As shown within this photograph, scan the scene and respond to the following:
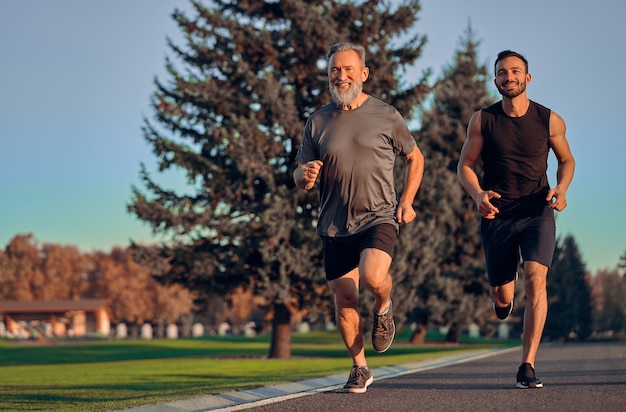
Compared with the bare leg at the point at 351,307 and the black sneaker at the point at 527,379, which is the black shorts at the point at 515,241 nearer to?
the black sneaker at the point at 527,379

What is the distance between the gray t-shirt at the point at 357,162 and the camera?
650 centimetres

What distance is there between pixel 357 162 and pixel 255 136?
607 inches

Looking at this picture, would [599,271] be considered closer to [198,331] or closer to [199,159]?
[198,331]

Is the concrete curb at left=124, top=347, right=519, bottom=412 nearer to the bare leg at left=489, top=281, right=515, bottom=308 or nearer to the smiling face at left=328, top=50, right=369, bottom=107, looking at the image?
the bare leg at left=489, top=281, right=515, bottom=308

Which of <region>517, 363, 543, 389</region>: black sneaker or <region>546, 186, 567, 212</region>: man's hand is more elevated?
<region>546, 186, 567, 212</region>: man's hand

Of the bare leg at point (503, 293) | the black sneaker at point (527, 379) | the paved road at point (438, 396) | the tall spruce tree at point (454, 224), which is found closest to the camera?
the paved road at point (438, 396)

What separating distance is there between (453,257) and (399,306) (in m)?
13.5

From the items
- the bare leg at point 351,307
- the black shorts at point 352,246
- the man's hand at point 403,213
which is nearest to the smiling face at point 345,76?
the man's hand at point 403,213

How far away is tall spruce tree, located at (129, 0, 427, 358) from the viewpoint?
21.7 meters

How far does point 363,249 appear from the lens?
649cm

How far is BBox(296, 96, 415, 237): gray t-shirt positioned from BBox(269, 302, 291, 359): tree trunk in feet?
55.6

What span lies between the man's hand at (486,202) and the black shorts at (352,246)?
89 centimetres

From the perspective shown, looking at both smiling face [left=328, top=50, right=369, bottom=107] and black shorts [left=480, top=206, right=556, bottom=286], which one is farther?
black shorts [left=480, top=206, right=556, bottom=286]

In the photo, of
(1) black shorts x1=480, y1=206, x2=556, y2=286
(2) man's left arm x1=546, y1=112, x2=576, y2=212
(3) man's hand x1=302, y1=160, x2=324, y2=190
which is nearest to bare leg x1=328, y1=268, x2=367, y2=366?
(3) man's hand x1=302, y1=160, x2=324, y2=190
